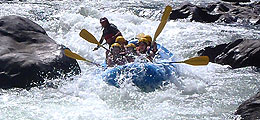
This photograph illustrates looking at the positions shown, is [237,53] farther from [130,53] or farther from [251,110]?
[251,110]

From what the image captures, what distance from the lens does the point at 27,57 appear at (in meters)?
6.29

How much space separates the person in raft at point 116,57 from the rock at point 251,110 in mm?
2231

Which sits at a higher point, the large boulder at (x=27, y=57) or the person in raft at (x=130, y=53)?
the person in raft at (x=130, y=53)

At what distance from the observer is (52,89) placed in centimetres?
607

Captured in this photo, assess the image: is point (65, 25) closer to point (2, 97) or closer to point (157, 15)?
point (157, 15)

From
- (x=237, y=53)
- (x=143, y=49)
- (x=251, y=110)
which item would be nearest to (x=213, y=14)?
(x=237, y=53)

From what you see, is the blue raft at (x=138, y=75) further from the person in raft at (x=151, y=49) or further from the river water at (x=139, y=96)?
the person in raft at (x=151, y=49)

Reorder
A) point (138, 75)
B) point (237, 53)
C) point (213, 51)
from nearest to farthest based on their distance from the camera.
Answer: point (138, 75) → point (237, 53) → point (213, 51)

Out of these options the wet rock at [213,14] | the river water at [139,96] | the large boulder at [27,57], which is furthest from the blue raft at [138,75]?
the wet rock at [213,14]

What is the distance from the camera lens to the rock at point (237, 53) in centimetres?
747

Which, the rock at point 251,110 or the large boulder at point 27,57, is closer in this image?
the rock at point 251,110

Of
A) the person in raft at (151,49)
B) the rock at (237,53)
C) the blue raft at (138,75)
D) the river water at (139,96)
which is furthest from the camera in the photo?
the rock at (237,53)

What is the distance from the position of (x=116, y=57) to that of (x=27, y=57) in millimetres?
1349

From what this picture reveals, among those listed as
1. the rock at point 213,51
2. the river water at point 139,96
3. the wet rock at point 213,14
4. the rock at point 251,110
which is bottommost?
the wet rock at point 213,14
